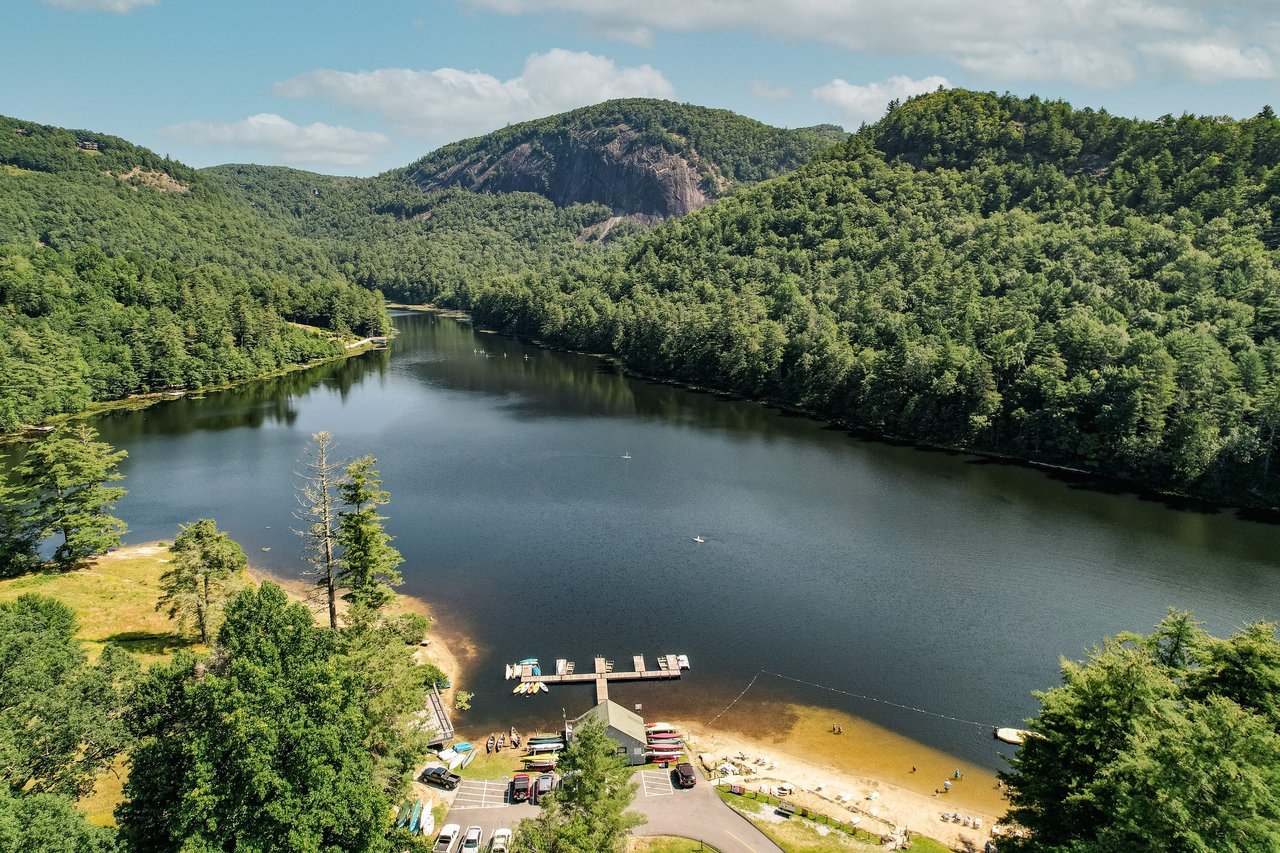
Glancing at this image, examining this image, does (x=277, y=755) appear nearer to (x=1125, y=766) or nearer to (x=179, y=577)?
(x=179, y=577)

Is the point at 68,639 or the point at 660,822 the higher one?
the point at 68,639

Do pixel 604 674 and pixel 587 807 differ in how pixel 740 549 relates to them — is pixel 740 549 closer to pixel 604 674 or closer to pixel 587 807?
pixel 604 674

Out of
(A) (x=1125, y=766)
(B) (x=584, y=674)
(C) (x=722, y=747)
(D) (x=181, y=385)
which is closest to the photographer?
(A) (x=1125, y=766)

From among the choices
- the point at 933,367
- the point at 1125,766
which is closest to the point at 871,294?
the point at 933,367

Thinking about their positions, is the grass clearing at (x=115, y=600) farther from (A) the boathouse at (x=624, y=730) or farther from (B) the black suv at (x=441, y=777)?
(A) the boathouse at (x=624, y=730)

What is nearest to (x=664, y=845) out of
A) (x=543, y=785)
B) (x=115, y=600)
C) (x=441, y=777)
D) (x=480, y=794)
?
(x=543, y=785)

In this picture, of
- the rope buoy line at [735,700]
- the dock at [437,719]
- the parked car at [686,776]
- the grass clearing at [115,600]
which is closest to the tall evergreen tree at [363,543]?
the dock at [437,719]
